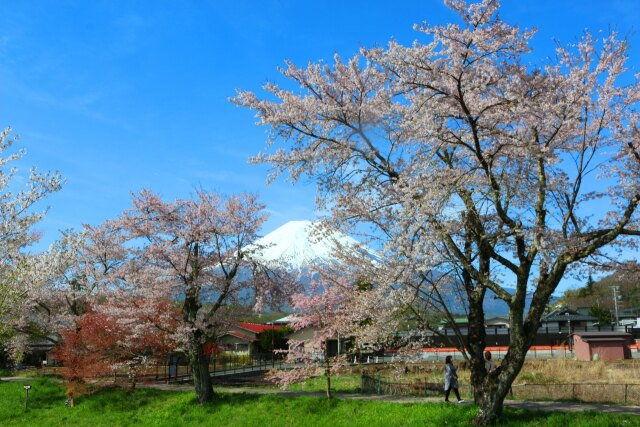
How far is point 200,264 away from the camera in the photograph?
22969mm

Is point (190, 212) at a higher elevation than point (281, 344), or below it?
higher

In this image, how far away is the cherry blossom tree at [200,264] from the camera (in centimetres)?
2256

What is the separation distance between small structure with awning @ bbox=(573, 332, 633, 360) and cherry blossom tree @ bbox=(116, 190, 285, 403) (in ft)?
74.0

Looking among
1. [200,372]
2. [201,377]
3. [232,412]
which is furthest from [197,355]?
[232,412]

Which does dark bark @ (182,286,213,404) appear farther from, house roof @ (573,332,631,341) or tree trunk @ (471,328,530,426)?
house roof @ (573,332,631,341)

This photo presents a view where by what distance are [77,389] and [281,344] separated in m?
31.0

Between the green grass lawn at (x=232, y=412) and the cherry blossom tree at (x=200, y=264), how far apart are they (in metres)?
2.14

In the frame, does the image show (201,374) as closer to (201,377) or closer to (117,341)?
(201,377)

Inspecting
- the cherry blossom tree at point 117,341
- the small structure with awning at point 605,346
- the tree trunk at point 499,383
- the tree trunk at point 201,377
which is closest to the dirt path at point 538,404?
the tree trunk at point 499,383

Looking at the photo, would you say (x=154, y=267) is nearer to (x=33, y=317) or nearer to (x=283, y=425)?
(x=283, y=425)

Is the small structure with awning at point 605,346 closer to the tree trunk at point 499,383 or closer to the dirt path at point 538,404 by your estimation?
the dirt path at point 538,404

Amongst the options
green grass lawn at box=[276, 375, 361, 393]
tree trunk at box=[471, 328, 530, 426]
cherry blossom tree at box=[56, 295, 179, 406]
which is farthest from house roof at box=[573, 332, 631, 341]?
cherry blossom tree at box=[56, 295, 179, 406]

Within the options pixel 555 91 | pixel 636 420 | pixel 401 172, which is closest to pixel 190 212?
pixel 401 172

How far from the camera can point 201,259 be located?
22984mm
